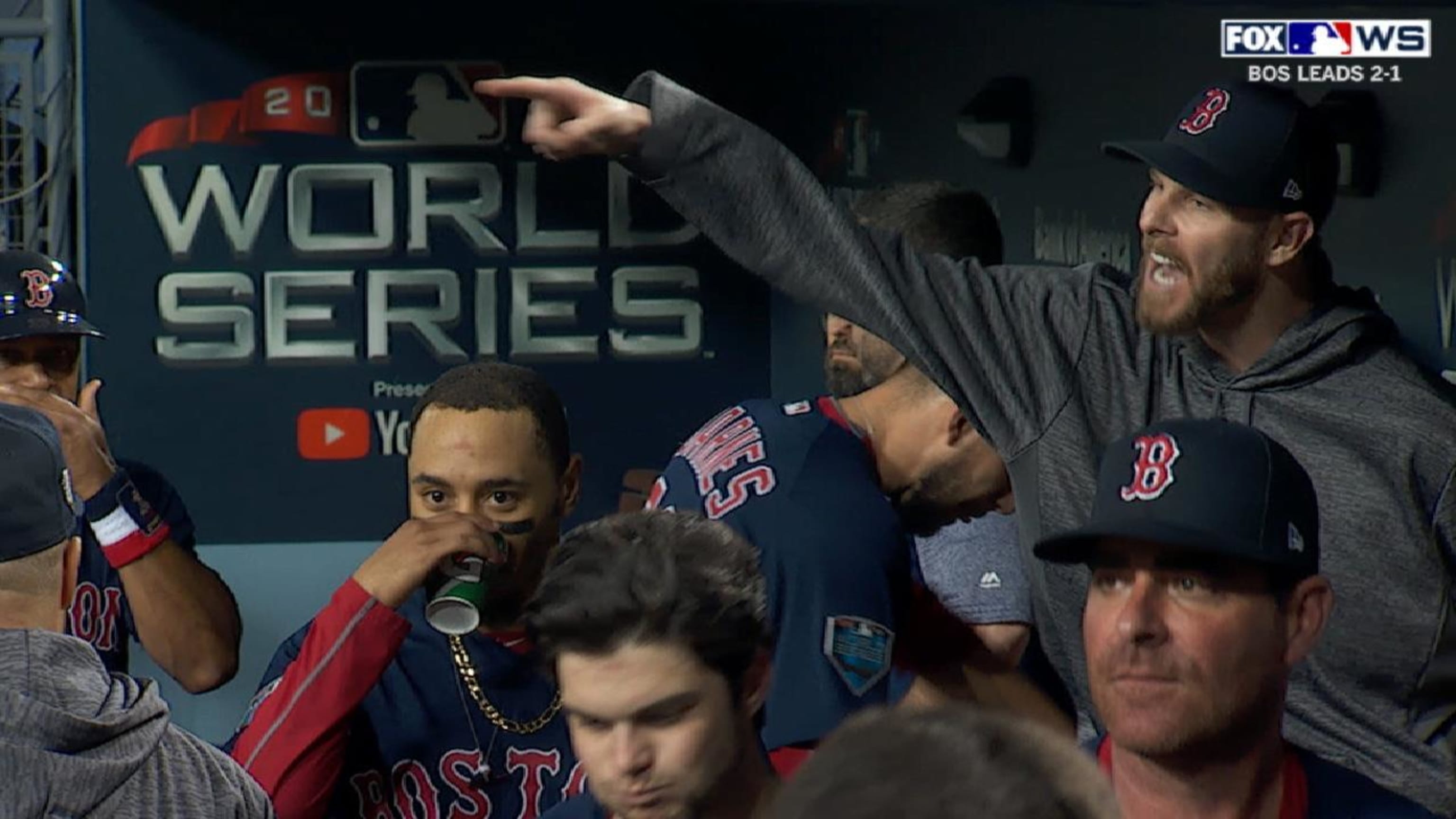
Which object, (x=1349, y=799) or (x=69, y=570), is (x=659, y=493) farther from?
(x=1349, y=799)

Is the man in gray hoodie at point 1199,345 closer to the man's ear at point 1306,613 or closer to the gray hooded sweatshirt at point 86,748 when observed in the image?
the man's ear at point 1306,613

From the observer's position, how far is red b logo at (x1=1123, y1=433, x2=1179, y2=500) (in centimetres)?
235

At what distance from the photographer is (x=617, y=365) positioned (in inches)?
190

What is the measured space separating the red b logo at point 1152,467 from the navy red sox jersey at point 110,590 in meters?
2.11

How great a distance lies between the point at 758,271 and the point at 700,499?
29 cm

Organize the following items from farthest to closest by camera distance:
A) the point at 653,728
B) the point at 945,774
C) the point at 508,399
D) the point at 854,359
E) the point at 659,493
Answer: the point at 854,359 → the point at 508,399 → the point at 659,493 → the point at 653,728 → the point at 945,774

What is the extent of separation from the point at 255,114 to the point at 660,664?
8.45ft

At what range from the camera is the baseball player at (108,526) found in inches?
154

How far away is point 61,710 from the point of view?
2.26 m

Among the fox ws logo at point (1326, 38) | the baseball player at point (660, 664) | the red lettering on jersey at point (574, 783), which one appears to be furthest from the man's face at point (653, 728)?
the fox ws logo at point (1326, 38)

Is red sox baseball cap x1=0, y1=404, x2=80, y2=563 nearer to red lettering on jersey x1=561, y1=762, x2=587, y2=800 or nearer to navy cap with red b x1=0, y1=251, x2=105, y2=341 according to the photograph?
red lettering on jersey x1=561, y1=762, x2=587, y2=800

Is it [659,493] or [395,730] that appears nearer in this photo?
[395,730]

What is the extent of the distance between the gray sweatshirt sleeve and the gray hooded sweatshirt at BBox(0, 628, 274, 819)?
2.99ft

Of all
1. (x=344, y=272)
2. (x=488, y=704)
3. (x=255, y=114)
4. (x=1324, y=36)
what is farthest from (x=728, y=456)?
(x=1324, y=36)
